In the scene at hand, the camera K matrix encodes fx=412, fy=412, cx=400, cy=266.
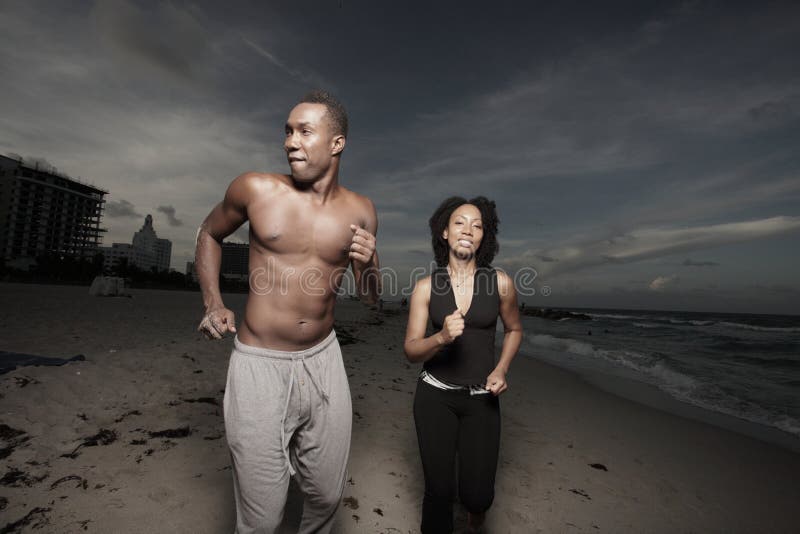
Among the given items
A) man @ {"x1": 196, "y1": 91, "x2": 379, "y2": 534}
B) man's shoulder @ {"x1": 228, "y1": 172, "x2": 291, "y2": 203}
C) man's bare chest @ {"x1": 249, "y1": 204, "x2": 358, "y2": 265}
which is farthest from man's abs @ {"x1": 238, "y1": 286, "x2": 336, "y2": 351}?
man's shoulder @ {"x1": 228, "y1": 172, "x2": 291, "y2": 203}

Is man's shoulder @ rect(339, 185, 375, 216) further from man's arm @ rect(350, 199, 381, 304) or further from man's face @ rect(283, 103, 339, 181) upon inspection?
man's face @ rect(283, 103, 339, 181)

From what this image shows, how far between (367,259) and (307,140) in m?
0.81

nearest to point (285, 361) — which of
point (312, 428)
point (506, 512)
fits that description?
point (312, 428)

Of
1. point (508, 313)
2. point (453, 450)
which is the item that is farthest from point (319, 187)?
point (453, 450)

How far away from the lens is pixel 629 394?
1038 cm

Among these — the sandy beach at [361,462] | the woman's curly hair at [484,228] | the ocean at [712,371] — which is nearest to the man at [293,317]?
the woman's curly hair at [484,228]

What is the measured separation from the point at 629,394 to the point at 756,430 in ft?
9.17

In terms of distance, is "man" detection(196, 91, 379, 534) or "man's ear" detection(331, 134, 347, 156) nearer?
"man" detection(196, 91, 379, 534)

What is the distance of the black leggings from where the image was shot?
2.98m

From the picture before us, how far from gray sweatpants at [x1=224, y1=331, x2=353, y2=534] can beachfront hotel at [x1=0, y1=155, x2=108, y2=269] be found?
4550 inches

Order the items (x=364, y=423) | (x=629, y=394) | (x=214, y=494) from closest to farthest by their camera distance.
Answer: (x=214, y=494), (x=364, y=423), (x=629, y=394)

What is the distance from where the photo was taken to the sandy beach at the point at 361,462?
12.5 feet

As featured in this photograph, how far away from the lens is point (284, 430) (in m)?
2.33

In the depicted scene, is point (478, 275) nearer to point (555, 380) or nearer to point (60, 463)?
point (60, 463)
